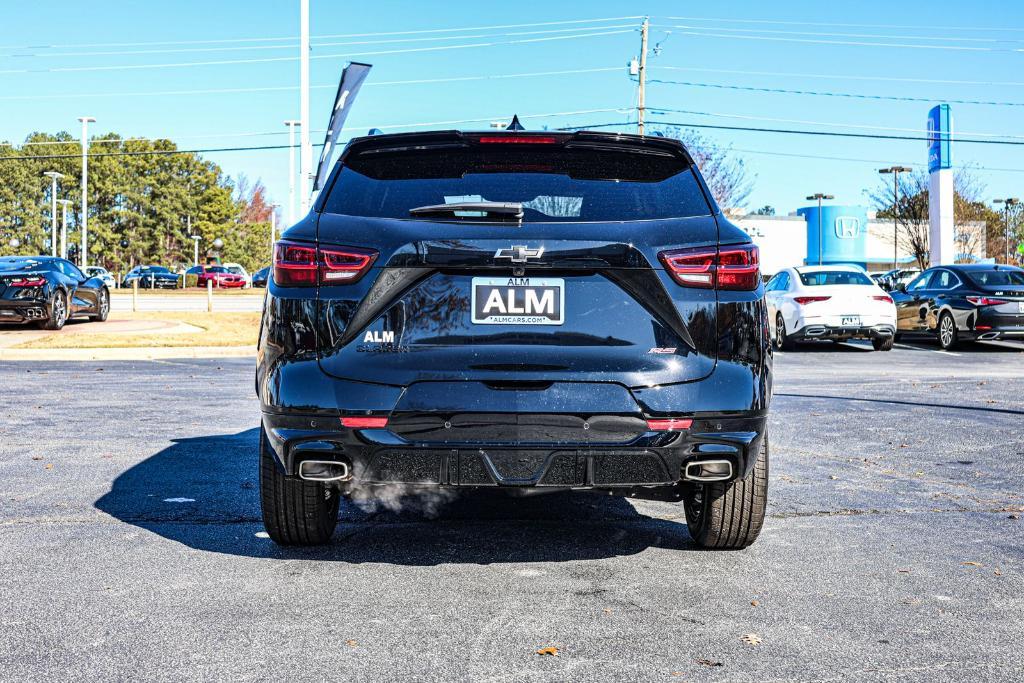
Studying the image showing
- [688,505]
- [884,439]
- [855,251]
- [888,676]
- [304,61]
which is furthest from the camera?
[855,251]

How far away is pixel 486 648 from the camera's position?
3383 mm

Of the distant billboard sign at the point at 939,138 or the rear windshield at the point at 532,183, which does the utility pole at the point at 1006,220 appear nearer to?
the distant billboard sign at the point at 939,138

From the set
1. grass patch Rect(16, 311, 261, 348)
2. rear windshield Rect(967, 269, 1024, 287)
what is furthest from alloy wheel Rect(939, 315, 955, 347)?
grass patch Rect(16, 311, 261, 348)

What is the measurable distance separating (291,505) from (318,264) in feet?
3.73

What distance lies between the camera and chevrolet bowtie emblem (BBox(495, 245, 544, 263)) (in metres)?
3.81

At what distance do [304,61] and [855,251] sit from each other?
5872 cm

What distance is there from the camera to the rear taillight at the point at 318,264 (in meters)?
3.90

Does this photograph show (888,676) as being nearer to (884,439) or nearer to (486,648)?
(486,648)

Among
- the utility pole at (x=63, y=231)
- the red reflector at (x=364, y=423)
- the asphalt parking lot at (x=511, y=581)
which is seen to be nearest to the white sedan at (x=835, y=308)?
the asphalt parking lot at (x=511, y=581)

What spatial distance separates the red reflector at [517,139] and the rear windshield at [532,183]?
1.1 inches

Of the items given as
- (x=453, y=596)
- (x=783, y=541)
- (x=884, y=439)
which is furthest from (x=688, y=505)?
(x=884, y=439)

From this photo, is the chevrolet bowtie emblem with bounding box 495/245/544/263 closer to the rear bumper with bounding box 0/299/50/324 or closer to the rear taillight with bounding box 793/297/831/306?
the rear taillight with bounding box 793/297/831/306

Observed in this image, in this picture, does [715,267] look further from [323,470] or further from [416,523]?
[416,523]

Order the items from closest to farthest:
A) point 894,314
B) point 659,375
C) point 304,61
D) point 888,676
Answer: point 888,676
point 659,375
point 894,314
point 304,61
